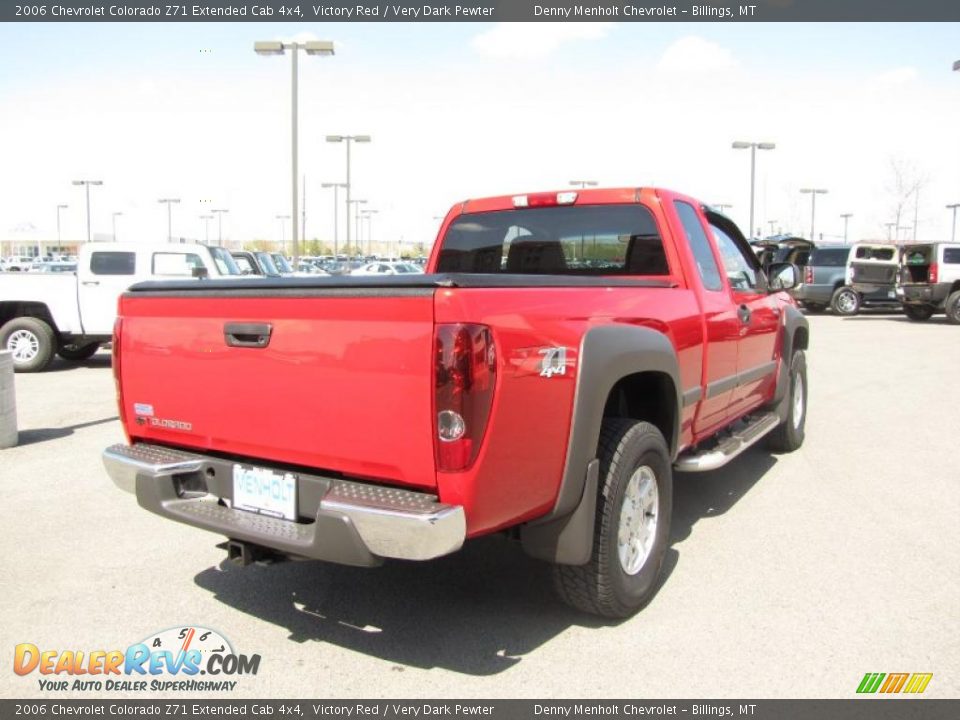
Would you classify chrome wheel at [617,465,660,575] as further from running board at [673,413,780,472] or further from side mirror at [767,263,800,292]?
side mirror at [767,263,800,292]

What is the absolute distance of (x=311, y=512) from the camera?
3062 mm

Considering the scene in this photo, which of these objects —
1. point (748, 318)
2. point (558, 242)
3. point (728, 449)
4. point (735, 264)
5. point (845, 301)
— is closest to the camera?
point (728, 449)

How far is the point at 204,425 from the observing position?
11.1 feet

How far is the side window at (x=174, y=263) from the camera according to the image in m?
12.6

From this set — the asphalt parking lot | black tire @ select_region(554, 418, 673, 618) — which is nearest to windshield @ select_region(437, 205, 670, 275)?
black tire @ select_region(554, 418, 673, 618)

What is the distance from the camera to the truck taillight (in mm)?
2686

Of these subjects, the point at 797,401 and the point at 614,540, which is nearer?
the point at 614,540

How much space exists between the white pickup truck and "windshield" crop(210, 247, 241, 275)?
1.03ft

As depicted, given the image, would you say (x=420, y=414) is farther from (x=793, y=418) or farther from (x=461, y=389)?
(x=793, y=418)
